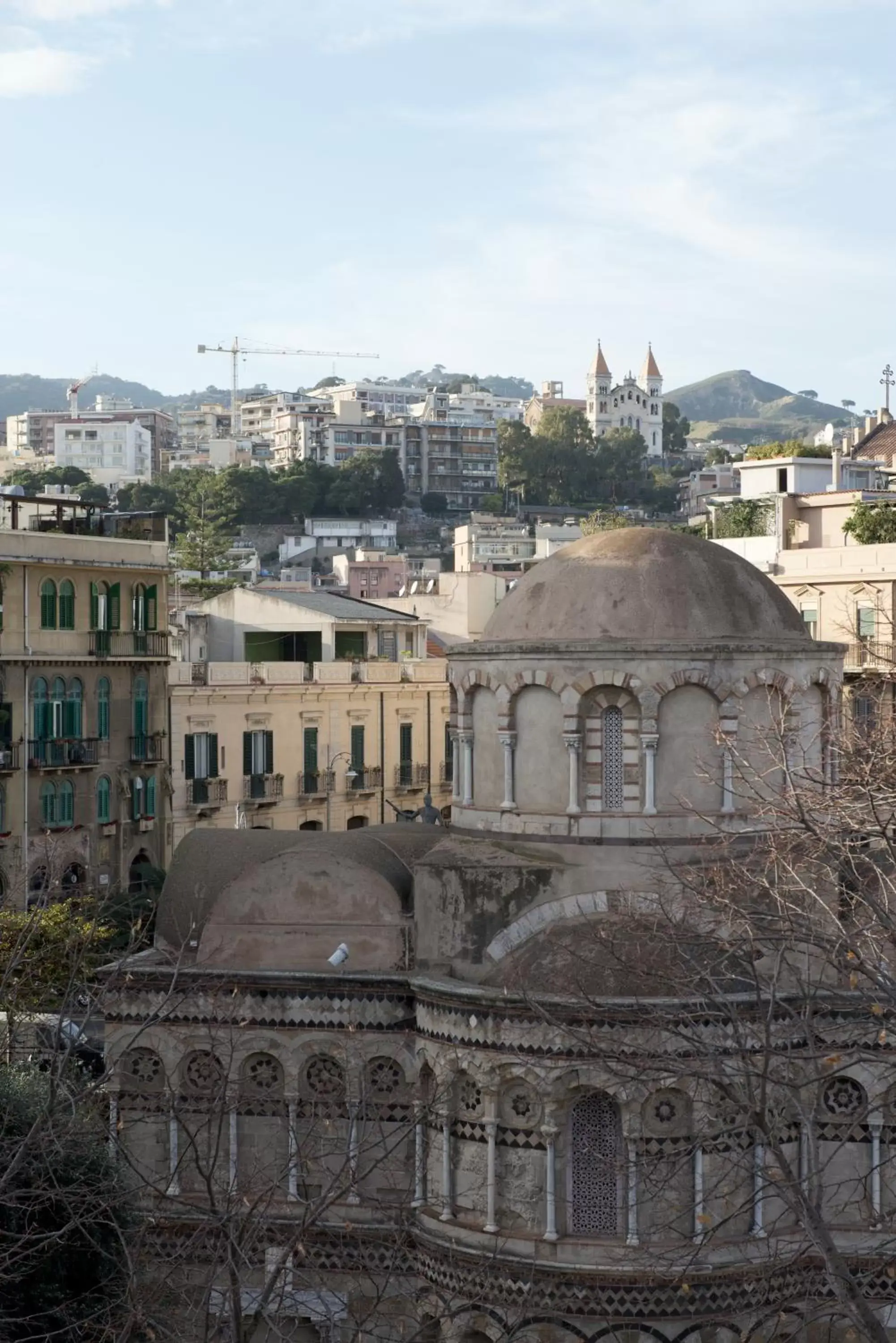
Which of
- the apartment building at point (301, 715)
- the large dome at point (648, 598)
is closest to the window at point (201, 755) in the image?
the apartment building at point (301, 715)

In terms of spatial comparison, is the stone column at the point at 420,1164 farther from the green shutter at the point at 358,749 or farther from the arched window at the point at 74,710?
the green shutter at the point at 358,749

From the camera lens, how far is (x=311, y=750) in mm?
47219

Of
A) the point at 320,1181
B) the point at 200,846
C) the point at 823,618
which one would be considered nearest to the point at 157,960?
the point at 200,846

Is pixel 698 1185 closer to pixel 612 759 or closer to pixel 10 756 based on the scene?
pixel 612 759

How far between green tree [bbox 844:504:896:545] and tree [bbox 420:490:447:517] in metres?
88.4

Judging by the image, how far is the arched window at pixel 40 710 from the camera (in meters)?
40.2

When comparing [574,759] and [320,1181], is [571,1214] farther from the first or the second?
[574,759]

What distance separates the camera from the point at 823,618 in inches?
1752

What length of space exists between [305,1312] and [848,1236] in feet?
20.6

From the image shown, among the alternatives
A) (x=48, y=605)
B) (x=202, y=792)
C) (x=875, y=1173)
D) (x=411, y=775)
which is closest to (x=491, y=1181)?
(x=875, y=1173)

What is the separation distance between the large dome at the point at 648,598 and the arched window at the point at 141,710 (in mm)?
20546

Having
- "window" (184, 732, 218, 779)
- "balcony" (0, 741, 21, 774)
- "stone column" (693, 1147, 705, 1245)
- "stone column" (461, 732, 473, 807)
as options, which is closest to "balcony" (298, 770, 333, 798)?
"window" (184, 732, 218, 779)

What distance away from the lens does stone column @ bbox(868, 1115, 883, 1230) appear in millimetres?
21984

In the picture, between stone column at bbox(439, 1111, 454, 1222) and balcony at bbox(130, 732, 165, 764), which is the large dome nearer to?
stone column at bbox(439, 1111, 454, 1222)
